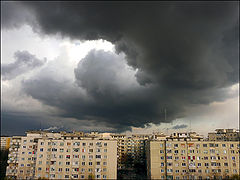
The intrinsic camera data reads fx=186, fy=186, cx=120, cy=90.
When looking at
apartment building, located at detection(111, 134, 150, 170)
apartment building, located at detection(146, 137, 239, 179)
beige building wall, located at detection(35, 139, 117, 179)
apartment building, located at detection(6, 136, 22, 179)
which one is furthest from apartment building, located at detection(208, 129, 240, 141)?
apartment building, located at detection(6, 136, 22, 179)

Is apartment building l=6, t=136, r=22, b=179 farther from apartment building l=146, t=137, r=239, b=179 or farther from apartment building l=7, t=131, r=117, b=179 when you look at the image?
apartment building l=146, t=137, r=239, b=179

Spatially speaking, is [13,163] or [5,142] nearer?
[13,163]

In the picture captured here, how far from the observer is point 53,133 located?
277ft

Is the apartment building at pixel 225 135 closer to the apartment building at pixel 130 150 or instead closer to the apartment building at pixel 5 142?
the apartment building at pixel 130 150

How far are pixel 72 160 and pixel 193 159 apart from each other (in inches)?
1713

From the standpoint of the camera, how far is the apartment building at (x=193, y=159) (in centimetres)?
6538

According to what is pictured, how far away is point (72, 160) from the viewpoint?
6706cm

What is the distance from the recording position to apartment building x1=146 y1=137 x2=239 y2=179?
65.4 meters

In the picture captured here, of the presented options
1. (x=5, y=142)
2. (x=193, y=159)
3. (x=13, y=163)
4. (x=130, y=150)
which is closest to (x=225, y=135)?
(x=130, y=150)

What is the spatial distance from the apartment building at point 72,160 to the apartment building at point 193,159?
16063 mm

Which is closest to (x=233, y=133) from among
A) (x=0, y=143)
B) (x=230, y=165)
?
(x=230, y=165)

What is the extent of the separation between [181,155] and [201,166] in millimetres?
7508

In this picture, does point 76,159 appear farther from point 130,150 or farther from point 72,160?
point 130,150

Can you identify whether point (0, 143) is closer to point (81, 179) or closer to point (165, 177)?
point (81, 179)
